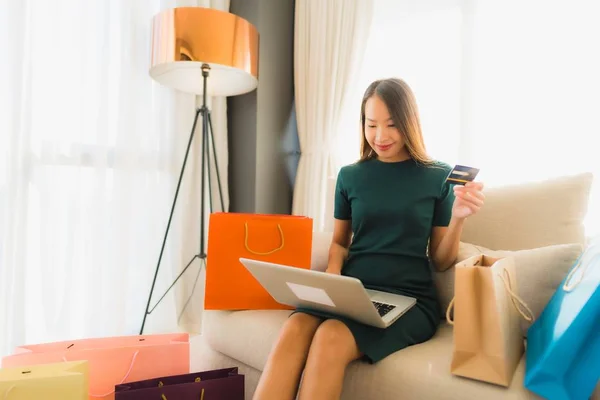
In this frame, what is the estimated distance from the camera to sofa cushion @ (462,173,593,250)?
1.29 m

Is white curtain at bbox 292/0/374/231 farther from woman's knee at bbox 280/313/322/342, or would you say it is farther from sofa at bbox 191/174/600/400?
woman's knee at bbox 280/313/322/342

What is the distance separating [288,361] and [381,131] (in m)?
0.73

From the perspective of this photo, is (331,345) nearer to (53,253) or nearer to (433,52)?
(53,253)

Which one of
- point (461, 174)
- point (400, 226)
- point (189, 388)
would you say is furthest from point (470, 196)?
point (189, 388)

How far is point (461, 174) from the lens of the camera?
109 centimetres

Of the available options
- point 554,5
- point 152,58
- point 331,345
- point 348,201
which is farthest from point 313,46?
point 331,345

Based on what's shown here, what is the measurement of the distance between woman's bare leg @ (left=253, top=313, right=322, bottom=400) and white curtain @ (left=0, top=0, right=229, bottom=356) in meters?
1.29

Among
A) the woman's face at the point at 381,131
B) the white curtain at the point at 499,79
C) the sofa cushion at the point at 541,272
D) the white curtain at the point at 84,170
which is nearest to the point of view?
the sofa cushion at the point at 541,272

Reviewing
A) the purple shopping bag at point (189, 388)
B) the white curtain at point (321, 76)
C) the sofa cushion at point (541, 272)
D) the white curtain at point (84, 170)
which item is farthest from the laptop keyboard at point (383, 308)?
the white curtain at point (84, 170)

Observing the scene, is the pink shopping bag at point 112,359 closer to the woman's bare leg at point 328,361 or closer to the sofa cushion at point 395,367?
the sofa cushion at point 395,367

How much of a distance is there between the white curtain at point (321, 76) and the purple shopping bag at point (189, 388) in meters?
1.28

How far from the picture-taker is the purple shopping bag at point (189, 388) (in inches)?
42.5

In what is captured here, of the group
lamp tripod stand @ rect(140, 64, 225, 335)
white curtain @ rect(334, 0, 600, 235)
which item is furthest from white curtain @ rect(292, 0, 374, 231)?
lamp tripod stand @ rect(140, 64, 225, 335)

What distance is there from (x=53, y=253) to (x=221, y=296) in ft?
3.13
